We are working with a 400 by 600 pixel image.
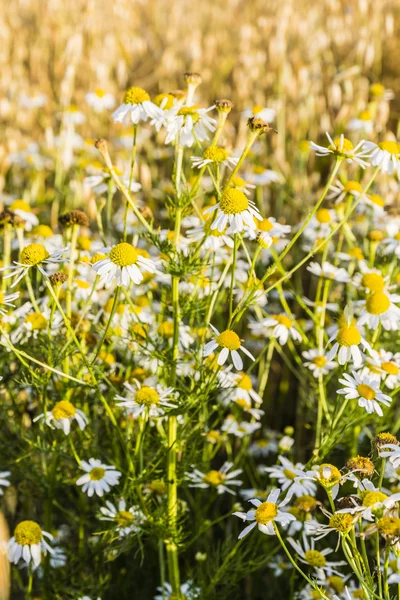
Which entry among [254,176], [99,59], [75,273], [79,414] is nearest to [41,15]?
[99,59]

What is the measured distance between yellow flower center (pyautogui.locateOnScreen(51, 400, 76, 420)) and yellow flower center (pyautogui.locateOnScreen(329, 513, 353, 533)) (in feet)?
2.63

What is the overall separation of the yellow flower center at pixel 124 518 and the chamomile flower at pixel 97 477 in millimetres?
75

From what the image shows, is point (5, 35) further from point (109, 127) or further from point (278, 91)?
point (278, 91)

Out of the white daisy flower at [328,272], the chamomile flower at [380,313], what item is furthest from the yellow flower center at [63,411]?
the white daisy flower at [328,272]

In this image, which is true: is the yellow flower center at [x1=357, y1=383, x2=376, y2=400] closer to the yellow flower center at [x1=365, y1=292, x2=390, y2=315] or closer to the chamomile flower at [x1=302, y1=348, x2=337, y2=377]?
the yellow flower center at [x1=365, y1=292, x2=390, y2=315]

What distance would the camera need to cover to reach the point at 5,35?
4207 millimetres

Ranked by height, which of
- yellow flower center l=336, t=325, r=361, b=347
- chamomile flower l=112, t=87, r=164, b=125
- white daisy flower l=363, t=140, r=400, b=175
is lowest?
yellow flower center l=336, t=325, r=361, b=347

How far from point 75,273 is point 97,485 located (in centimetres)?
71

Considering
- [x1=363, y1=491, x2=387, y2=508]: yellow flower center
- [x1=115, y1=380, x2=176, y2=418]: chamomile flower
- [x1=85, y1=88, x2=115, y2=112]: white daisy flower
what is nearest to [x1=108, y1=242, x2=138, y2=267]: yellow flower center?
[x1=115, y1=380, x2=176, y2=418]: chamomile flower

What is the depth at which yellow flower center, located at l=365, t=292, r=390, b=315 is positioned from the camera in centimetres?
183

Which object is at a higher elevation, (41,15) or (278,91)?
(41,15)

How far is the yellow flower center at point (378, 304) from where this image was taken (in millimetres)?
1832

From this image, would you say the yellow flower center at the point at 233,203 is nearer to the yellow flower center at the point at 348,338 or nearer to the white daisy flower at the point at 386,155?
the yellow flower center at the point at 348,338

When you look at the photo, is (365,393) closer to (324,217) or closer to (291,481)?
(291,481)
